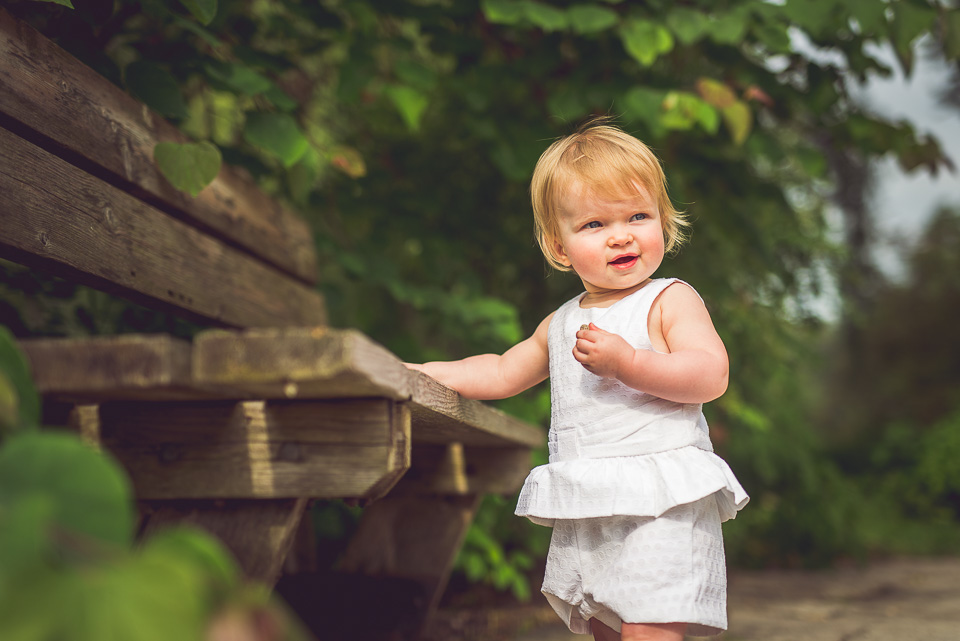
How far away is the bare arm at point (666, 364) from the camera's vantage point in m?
1.40

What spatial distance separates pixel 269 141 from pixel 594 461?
1.17m

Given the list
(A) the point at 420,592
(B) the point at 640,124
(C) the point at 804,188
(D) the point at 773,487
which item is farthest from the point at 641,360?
(D) the point at 773,487

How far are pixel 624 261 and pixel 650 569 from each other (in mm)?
603

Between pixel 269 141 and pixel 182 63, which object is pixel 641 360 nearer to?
pixel 269 141

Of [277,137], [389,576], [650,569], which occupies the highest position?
[277,137]

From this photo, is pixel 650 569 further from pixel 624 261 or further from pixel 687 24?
pixel 687 24

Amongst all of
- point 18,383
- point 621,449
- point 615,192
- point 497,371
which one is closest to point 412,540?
point 497,371

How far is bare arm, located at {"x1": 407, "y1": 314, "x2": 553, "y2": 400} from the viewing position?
1.74 meters

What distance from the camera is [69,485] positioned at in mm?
625

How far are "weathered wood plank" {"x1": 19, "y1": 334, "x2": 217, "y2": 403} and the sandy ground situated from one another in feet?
6.24

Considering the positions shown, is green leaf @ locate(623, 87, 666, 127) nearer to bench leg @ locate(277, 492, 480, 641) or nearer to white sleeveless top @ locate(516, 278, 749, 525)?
white sleeveless top @ locate(516, 278, 749, 525)

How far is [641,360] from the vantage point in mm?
1415

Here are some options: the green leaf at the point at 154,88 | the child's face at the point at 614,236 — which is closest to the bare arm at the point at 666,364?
the child's face at the point at 614,236

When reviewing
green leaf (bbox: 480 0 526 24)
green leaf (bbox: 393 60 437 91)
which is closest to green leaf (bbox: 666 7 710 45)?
green leaf (bbox: 480 0 526 24)
